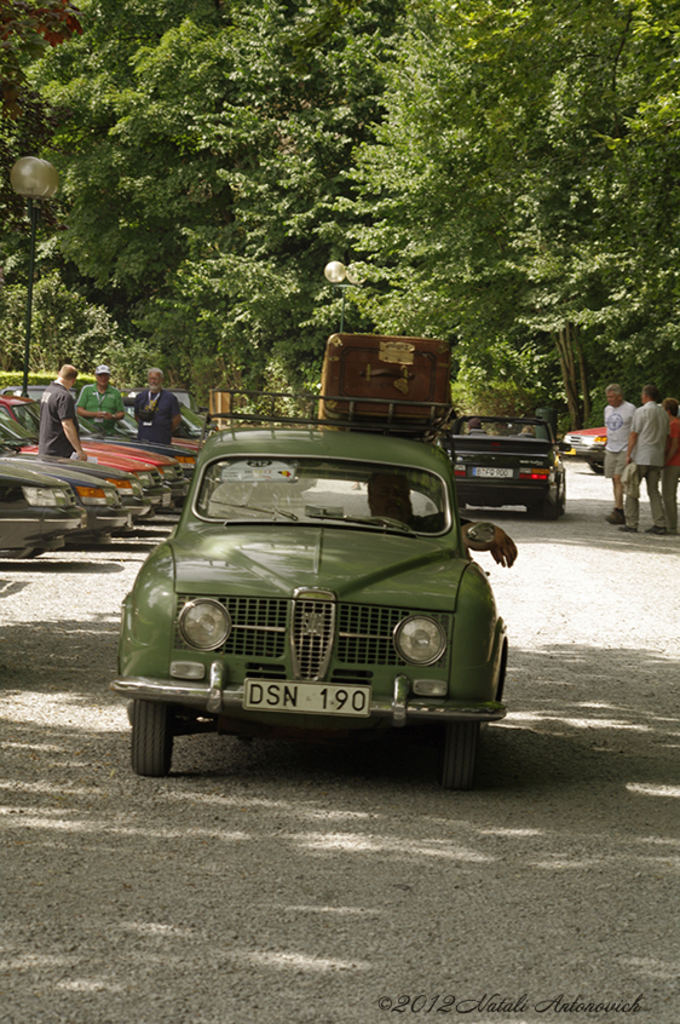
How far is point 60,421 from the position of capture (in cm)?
1503

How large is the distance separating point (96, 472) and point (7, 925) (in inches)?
445

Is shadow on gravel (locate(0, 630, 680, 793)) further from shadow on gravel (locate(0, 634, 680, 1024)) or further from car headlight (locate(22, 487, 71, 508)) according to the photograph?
car headlight (locate(22, 487, 71, 508))

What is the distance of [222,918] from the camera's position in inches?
164

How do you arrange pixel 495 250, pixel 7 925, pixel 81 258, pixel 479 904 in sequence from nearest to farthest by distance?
pixel 7 925 < pixel 479 904 < pixel 495 250 < pixel 81 258

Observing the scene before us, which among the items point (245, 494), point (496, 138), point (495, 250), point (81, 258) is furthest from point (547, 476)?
point (81, 258)

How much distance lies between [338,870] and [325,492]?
8.36ft

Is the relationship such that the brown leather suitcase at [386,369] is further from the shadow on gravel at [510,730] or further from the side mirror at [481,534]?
the side mirror at [481,534]

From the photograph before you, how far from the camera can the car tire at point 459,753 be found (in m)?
5.82

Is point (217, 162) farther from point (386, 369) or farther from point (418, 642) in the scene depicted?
point (418, 642)

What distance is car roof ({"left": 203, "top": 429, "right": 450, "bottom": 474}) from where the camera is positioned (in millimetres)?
6875

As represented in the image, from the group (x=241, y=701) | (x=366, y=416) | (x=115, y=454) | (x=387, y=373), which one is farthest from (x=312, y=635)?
(x=115, y=454)

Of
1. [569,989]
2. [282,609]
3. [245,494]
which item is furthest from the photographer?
[245,494]

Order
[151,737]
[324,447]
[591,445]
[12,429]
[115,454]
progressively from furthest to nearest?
1. [591,445]
2. [115,454]
3. [12,429]
4. [324,447]
5. [151,737]

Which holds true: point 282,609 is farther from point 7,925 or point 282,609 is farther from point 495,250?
point 495,250
